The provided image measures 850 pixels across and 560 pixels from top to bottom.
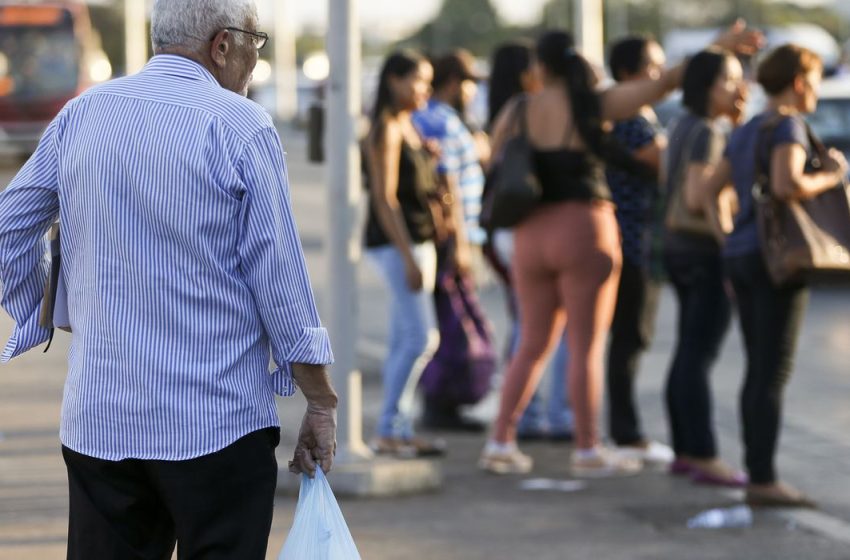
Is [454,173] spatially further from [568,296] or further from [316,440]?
[316,440]

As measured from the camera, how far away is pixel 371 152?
7023 mm

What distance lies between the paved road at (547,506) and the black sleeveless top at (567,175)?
1235mm

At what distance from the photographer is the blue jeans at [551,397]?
7.72 metres

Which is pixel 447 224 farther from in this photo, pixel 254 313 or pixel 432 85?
pixel 254 313

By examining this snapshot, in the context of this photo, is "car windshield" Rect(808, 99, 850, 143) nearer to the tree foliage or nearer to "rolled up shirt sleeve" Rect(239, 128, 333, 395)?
"rolled up shirt sleeve" Rect(239, 128, 333, 395)

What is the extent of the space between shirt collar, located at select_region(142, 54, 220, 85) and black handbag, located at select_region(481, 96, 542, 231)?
11.5 ft

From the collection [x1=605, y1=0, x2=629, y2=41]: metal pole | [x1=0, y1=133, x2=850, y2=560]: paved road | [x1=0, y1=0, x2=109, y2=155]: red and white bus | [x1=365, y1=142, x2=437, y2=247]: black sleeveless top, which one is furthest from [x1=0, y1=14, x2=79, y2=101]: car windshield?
[x1=605, y1=0, x2=629, y2=41]: metal pole

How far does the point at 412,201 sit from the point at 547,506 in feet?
5.47

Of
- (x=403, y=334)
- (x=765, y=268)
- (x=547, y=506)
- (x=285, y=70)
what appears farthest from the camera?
(x=285, y=70)

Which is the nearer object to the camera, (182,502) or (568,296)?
(182,502)

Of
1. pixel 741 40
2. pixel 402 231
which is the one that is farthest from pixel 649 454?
pixel 741 40

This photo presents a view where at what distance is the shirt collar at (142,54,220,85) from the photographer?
10.3ft

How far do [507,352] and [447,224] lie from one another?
0.91 metres

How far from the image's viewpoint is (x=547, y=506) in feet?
20.8
